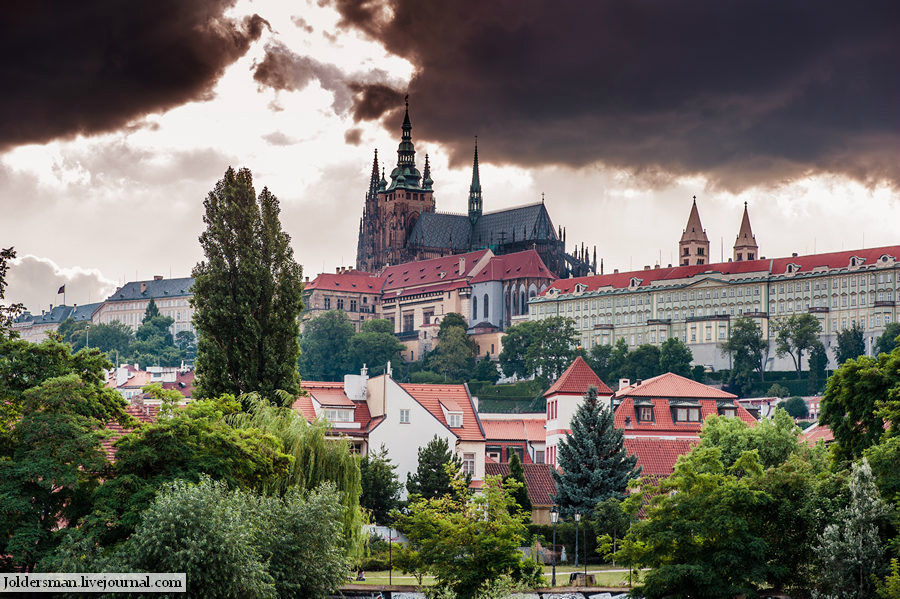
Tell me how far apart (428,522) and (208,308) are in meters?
9.15

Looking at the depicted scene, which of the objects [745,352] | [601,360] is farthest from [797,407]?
[601,360]

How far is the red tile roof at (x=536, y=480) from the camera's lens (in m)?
73.2

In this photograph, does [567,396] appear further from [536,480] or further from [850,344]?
[850,344]

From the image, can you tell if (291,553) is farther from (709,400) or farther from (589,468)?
(709,400)

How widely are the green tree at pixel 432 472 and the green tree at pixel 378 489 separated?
0.85 metres

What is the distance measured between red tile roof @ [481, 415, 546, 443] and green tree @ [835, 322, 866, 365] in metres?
78.0

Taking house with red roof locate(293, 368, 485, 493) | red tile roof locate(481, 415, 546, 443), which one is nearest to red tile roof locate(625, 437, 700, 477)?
house with red roof locate(293, 368, 485, 493)

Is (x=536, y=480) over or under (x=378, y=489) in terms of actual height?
over

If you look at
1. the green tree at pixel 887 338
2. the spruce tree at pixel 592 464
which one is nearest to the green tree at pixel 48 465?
the spruce tree at pixel 592 464

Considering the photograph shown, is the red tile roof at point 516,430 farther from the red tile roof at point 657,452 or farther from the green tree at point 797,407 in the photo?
the green tree at point 797,407

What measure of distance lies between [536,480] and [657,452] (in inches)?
316

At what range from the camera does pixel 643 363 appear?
177 meters

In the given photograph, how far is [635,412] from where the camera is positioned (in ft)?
300

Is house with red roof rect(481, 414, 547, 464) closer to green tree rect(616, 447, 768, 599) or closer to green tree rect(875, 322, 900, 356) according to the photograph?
green tree rect(616, 447, 768, 599)
